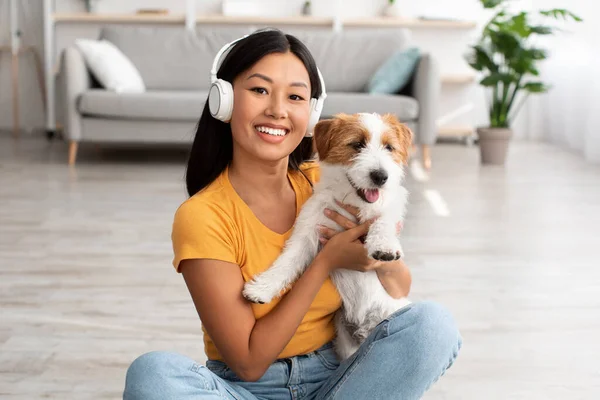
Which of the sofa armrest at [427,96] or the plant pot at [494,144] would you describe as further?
the plant pot at [494,144]

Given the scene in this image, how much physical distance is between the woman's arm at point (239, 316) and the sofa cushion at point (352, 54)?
16.1 ft

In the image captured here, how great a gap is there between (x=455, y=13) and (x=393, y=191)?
6473 millimetres

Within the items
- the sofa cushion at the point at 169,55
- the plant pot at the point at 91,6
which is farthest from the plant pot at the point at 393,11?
the plant pot at the point at 91,6

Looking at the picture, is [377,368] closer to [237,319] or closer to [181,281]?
[237,319]

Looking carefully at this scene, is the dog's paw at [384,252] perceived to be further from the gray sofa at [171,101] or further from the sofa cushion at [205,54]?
the sofa cushion at [205,54]

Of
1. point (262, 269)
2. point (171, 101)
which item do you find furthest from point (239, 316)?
point (171, 101)

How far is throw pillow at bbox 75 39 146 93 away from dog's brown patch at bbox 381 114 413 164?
14.6 feet

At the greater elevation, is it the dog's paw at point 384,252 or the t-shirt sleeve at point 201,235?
the t-shirt sleeve at point 201,235

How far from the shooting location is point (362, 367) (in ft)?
4.73

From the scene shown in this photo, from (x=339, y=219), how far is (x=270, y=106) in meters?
0.27

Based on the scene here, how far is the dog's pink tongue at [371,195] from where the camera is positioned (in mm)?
1517

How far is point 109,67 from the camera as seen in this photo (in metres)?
Answer: 5.83

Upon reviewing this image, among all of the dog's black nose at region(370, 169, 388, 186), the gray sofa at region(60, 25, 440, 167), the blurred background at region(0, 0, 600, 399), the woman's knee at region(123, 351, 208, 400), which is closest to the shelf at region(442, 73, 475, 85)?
the blurred background at region(0, 0, 600, 399)

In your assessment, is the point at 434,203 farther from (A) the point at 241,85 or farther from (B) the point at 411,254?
(A) the point at 241,85
